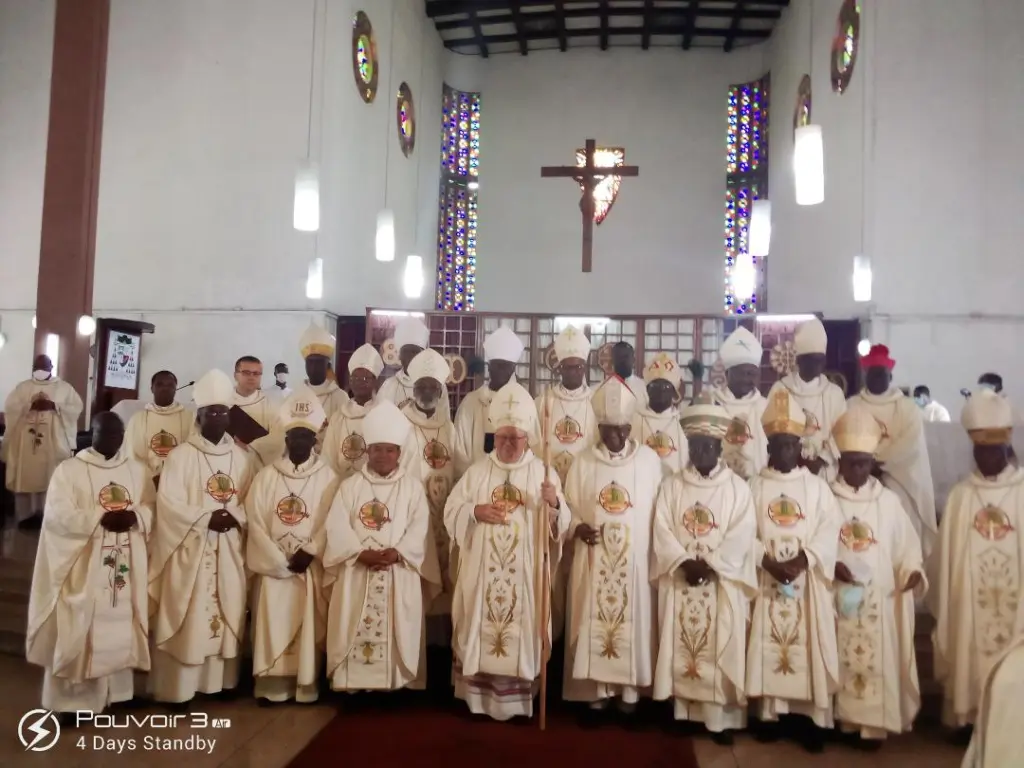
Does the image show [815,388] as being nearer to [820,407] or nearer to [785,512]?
[820,407]

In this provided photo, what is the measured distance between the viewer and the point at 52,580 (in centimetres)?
480

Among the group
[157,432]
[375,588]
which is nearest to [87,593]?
[375,588]

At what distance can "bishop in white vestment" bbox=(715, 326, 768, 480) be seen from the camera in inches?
228

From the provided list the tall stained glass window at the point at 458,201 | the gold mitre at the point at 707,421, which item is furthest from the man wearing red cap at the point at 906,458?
the tall stained glass window at the point at 458,201

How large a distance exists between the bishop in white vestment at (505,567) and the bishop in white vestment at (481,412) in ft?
2.97

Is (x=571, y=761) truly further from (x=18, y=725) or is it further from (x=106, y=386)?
(x=106, y=386)

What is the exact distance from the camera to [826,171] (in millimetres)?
12602

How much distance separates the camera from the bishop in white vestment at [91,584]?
15.7ft

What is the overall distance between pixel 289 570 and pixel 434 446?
58.7 inches

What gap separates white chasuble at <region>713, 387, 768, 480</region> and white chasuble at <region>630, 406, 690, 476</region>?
0.31 m

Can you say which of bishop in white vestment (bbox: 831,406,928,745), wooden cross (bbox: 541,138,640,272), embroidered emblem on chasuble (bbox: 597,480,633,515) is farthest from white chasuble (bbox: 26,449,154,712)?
wooden cross (bbox: 541,138,640,272)


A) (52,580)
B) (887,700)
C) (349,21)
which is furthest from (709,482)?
(349,21)

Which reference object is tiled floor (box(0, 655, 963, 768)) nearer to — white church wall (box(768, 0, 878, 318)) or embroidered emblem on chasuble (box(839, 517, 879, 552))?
embroidered emblem on chasuble (box(839, 517, 879, 552))

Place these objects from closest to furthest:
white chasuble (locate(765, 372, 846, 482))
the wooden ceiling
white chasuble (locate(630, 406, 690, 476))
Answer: white chasuble (locate(630, 406, 690, 476))
white chasuble (locate(765, 372, 846, 482))
the wooden ceiling
